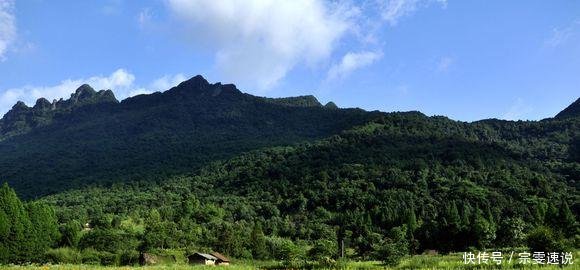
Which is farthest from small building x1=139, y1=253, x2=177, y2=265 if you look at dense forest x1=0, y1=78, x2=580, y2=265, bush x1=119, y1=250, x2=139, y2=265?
dense forest x1=0, y1=78, x2=580, y2=265

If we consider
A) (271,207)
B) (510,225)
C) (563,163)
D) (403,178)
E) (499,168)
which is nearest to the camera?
(510,225)

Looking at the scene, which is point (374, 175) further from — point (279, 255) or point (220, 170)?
point (279, 255)

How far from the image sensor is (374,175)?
6422 inches

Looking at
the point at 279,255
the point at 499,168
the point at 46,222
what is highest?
the point at 499,168

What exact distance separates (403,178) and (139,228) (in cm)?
7959

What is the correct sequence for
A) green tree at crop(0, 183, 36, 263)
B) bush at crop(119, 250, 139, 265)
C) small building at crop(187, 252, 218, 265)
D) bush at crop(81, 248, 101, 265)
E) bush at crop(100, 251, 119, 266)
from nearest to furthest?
small building at crop(187, 252, 218, 265) → green tree at crop(0, 183, 36, 263) → bush at crop(100, 251, 119, 266) → bush at crop(119, 250, 139, 265) → bush at crop(81, 248, 101, 265)

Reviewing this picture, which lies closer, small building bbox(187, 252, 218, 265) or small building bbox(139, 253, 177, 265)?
small building bbox(187, 252, 218, 265)

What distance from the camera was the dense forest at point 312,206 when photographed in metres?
80.1

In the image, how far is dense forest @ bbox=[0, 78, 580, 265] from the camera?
80.1m

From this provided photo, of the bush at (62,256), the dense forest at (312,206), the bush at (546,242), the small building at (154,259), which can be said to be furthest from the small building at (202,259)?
the bush at (546,242)

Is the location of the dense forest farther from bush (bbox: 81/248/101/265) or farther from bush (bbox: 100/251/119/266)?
bush (bbox: 81/248/101/265)

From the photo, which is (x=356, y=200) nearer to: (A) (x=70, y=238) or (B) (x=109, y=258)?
(A) (x=70, y=238)

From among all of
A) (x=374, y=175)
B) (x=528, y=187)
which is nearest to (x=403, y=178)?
(x=374, y=175)

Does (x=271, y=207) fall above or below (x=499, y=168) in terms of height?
below
